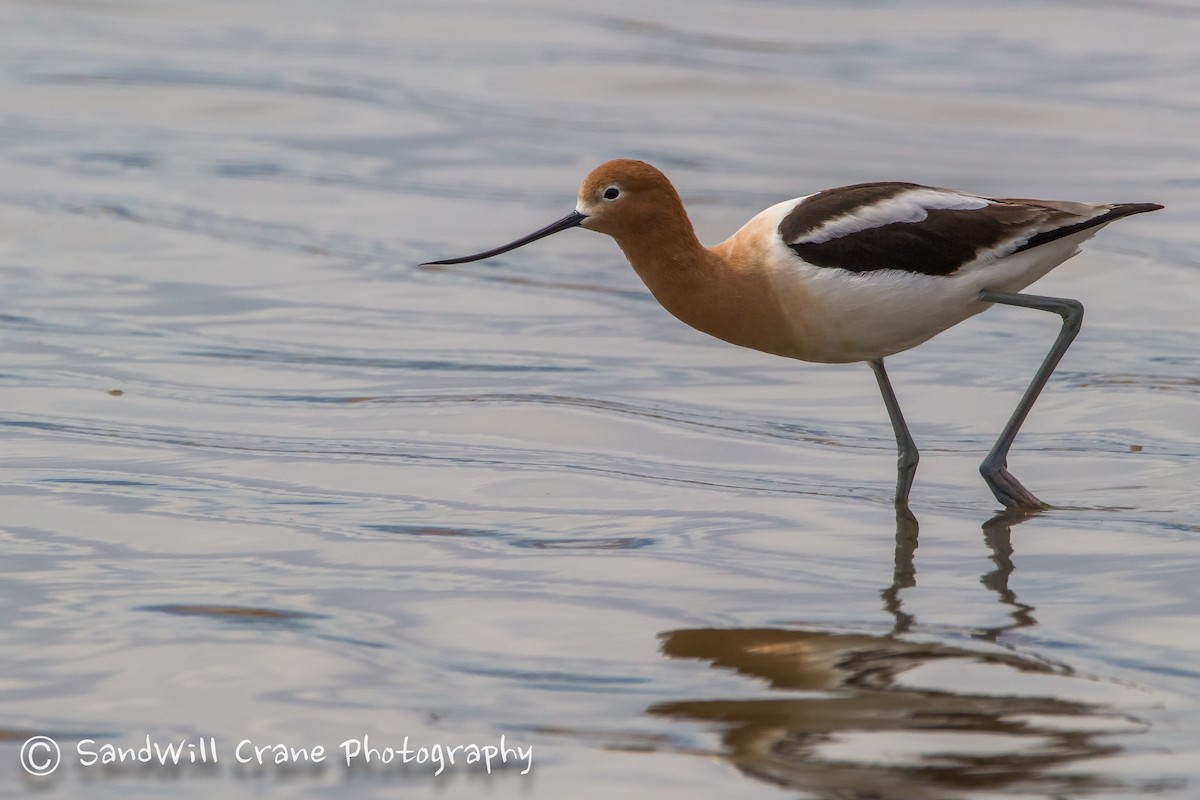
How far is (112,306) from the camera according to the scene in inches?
343

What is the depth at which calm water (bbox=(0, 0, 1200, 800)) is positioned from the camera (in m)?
4.20

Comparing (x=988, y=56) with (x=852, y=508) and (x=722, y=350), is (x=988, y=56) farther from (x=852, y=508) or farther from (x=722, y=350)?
(x=852, y=508)

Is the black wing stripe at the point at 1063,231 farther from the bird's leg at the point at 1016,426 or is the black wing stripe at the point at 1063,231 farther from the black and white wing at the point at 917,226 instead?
the bird's leg at the point at 1016,426

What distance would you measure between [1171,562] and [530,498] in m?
2.12

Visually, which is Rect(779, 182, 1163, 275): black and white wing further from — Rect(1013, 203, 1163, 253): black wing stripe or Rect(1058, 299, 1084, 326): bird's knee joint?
Rect(1058, 299, 1084, 326): bird's knee joint

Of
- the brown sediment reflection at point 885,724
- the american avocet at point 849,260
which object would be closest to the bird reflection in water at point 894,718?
the brown sediment reflection at point 885,724

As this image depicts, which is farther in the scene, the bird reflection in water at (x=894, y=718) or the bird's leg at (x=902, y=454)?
the bird's leg at (x=902, y=454)

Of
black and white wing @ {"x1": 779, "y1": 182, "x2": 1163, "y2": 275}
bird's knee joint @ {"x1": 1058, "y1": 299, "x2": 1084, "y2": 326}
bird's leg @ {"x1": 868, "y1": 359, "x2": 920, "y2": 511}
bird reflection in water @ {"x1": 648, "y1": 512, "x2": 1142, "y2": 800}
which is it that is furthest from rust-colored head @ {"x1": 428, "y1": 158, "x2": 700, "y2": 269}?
bird reflection in water @ {"x1": 648, "y1": 512, "x2": 1142, "y2": 800}

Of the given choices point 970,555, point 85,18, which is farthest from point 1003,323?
point 85,18

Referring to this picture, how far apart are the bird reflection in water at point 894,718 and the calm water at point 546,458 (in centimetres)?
1

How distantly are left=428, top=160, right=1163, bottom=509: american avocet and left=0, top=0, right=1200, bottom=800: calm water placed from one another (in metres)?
0.61

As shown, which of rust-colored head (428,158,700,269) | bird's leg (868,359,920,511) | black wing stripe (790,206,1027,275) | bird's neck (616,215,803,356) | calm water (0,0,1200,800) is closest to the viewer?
calm water (0,0,1200,800)

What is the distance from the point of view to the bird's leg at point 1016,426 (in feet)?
19.5

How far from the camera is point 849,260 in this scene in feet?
18.6
